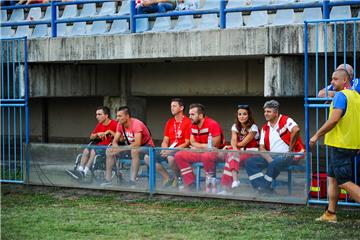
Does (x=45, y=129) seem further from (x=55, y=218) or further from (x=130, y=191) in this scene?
(x=55, y=218)

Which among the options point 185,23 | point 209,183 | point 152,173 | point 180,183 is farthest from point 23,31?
point 209,183

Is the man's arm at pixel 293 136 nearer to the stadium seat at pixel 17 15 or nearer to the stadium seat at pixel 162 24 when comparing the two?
the stadium seat at pixel 162 24

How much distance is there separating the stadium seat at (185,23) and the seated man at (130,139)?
6.70 ft

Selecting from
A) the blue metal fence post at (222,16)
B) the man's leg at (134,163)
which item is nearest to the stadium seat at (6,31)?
the blue metal fence post at (222,16)

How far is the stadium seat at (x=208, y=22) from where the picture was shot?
47.6 feet

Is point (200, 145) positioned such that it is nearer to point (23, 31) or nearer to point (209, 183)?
point (209, 183)

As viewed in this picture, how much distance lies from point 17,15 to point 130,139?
5.66m

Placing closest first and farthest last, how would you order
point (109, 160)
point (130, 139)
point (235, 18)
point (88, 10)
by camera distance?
point (109, 160)
point (130, 139)
point (235, 18)
point (88, 10)

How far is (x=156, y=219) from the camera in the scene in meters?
10.8

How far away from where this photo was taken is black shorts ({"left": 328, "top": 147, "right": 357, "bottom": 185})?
395 inches

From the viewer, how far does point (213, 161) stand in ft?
40.0

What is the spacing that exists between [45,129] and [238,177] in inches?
395

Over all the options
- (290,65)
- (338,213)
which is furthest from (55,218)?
(290,65)

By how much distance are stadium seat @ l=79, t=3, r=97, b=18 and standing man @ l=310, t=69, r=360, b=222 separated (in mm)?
7596
